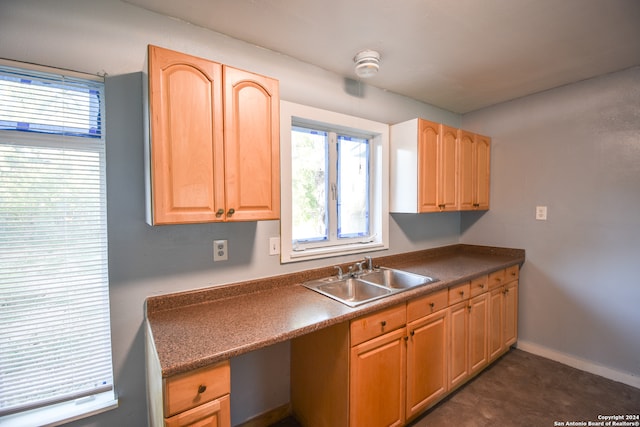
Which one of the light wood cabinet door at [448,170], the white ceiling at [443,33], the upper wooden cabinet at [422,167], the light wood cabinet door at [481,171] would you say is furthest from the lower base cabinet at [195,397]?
the light wood cabinet door at [481,171]

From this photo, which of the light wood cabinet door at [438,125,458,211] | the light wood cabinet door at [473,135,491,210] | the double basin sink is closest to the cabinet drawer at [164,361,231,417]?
the double basin sink

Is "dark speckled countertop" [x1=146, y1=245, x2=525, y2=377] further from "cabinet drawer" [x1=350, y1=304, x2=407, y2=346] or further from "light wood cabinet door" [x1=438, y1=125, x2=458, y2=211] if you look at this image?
"light wood cabinet door" [x1=438, y1=125, x2=458, y2=211]

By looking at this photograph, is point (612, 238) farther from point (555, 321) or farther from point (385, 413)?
point (385, 413)

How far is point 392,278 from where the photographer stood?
2186mm

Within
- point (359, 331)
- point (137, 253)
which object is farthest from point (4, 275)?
point (359, 331)

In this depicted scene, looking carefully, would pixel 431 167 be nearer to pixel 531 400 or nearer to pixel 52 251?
pixel 531 400

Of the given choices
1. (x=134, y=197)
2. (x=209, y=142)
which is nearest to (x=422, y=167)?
(x=209, y=142)

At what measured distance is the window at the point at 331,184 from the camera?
187 cm

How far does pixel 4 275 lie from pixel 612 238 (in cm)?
377

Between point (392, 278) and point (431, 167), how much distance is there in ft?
3.16

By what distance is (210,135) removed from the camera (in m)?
1.28

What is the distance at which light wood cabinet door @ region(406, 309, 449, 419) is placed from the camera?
168 cm

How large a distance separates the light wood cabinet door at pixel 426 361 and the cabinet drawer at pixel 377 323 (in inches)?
4.6

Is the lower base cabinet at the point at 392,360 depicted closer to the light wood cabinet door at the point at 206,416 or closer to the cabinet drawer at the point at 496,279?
the cabinet drawer at the point at 496,279
